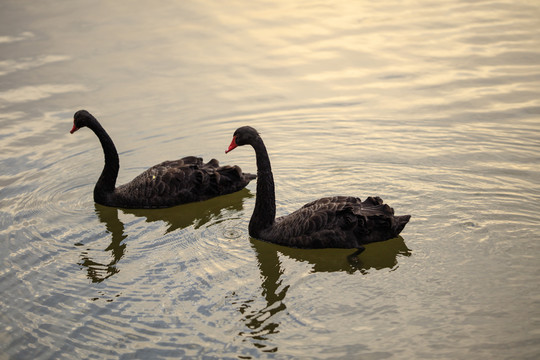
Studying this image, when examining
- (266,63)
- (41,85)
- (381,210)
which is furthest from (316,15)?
(381,210)

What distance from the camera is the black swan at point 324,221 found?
7719mm

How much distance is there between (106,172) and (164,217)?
1158mm

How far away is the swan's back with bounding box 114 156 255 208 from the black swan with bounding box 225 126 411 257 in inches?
53.6

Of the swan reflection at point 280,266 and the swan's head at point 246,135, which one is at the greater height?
the swan's head at point 246,135

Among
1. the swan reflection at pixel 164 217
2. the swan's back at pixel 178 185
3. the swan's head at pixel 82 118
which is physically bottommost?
the swan reflection at pixel 164 217

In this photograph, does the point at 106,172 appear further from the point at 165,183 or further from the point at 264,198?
the point at 264,198

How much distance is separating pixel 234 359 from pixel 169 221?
338 centimetres

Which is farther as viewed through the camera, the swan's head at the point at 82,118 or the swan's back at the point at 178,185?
the swan's head at the point at 82,118

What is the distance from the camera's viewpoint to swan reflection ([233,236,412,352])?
6.48m

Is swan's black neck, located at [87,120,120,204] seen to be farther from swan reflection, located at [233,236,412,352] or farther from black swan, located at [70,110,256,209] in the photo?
swan reflection, located at [233,236,412,352]

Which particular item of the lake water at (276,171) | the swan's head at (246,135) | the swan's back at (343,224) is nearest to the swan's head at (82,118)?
the lake water at (276,171)

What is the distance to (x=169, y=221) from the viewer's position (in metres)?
9.03

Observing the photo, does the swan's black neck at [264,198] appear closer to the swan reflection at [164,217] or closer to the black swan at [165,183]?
the swan reflection at [164,217]

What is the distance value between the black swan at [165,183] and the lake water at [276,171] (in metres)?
0.21
